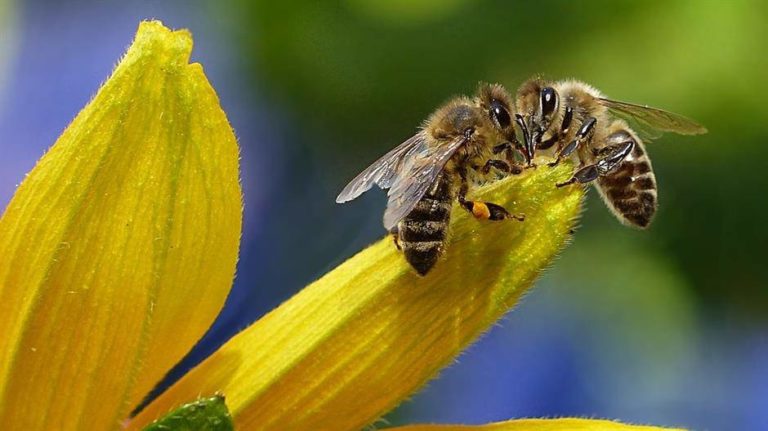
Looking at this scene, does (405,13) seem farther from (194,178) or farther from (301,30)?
(194,178)

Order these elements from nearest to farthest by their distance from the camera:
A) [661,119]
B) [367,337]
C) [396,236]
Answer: [367,337]
[396,236]
[661,119]

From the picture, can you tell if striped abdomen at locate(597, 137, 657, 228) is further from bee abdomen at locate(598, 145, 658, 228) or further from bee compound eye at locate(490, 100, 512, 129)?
bee compound eye at locate(490, 100, 512, 129)

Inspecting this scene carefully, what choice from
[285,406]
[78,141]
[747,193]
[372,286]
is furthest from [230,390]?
[747,193]

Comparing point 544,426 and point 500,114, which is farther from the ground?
point 500,114

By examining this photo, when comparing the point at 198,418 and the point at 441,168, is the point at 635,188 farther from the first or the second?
the point at 198,418

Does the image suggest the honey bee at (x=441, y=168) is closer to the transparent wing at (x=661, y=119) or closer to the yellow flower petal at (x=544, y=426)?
the yellow flower petal at (x=544, y=426)

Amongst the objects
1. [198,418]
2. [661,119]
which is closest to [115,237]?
[198,418]
